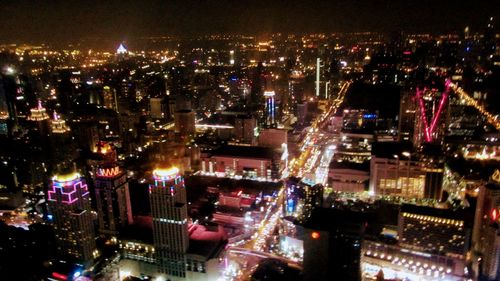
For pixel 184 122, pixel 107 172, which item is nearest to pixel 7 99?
pixel 184 122

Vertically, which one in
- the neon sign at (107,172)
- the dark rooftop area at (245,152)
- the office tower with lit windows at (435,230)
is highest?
the neon sign at (107,172)

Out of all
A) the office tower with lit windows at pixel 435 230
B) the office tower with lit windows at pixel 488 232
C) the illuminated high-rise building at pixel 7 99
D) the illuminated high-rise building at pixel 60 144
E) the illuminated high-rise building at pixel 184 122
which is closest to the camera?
the office tower with lit windows at pixel 488 232

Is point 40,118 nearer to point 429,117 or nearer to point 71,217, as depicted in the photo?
point 71,217

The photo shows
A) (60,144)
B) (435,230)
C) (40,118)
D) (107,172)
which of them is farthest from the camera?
(40,118)

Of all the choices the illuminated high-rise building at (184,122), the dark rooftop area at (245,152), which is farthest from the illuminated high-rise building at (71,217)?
the illuminated high-rise building at (184,122)

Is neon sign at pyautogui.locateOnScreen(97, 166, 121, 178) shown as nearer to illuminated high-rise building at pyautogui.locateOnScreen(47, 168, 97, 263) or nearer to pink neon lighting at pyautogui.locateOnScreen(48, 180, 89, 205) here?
illuminated high-rise building at pyautogui.locateOnScreen(47, 168, 97, 263)

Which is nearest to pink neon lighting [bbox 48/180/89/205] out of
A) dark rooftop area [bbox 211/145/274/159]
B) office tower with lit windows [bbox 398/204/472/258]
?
dark rooftop area [bbox 211/145/274/159]

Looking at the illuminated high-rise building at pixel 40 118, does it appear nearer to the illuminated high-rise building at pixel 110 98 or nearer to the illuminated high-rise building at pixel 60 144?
the illuminated high-rise building at pixel 60 144
